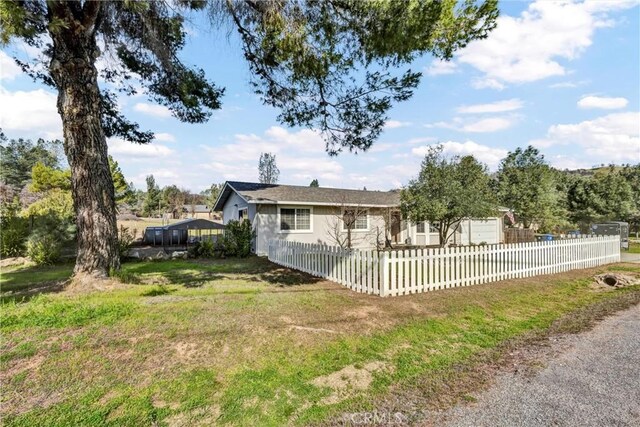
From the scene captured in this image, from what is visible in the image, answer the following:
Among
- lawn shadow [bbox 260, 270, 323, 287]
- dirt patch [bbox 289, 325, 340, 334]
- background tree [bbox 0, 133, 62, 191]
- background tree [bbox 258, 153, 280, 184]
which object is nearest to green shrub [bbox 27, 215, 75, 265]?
lawn shadow [bbox 260, 270, 323, 287]

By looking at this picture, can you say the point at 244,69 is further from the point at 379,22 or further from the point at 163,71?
the point at 379,22

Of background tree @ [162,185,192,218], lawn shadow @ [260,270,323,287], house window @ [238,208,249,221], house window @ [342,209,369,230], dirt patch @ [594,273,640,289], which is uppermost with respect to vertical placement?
background tree @ [162,185,192,218]

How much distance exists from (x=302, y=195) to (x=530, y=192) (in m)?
16.6

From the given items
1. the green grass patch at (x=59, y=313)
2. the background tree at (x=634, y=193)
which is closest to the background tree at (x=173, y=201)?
the green grass patch at (x=59, y=313)

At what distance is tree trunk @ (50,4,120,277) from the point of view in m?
6.18

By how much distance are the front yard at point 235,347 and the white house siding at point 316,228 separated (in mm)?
7685

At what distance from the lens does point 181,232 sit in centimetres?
1630

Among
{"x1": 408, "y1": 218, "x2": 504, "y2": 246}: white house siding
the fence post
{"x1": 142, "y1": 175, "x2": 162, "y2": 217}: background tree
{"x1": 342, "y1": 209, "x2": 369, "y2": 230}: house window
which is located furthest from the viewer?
{"x1": 142, "y1": 175, "x2": 162, "y2": 217}: background tree

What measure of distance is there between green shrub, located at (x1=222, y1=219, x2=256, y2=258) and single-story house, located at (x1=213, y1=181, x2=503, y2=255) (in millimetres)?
371

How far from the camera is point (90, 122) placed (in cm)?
646

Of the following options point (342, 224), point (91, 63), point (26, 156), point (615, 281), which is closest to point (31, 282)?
point (91, 63)

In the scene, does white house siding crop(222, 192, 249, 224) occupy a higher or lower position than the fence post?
higher

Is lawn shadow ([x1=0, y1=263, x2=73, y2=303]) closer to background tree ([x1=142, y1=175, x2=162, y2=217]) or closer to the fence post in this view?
the fence post

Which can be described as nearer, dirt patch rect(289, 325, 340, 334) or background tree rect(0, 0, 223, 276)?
dirt patch rect(289, 325, 340, 334)
